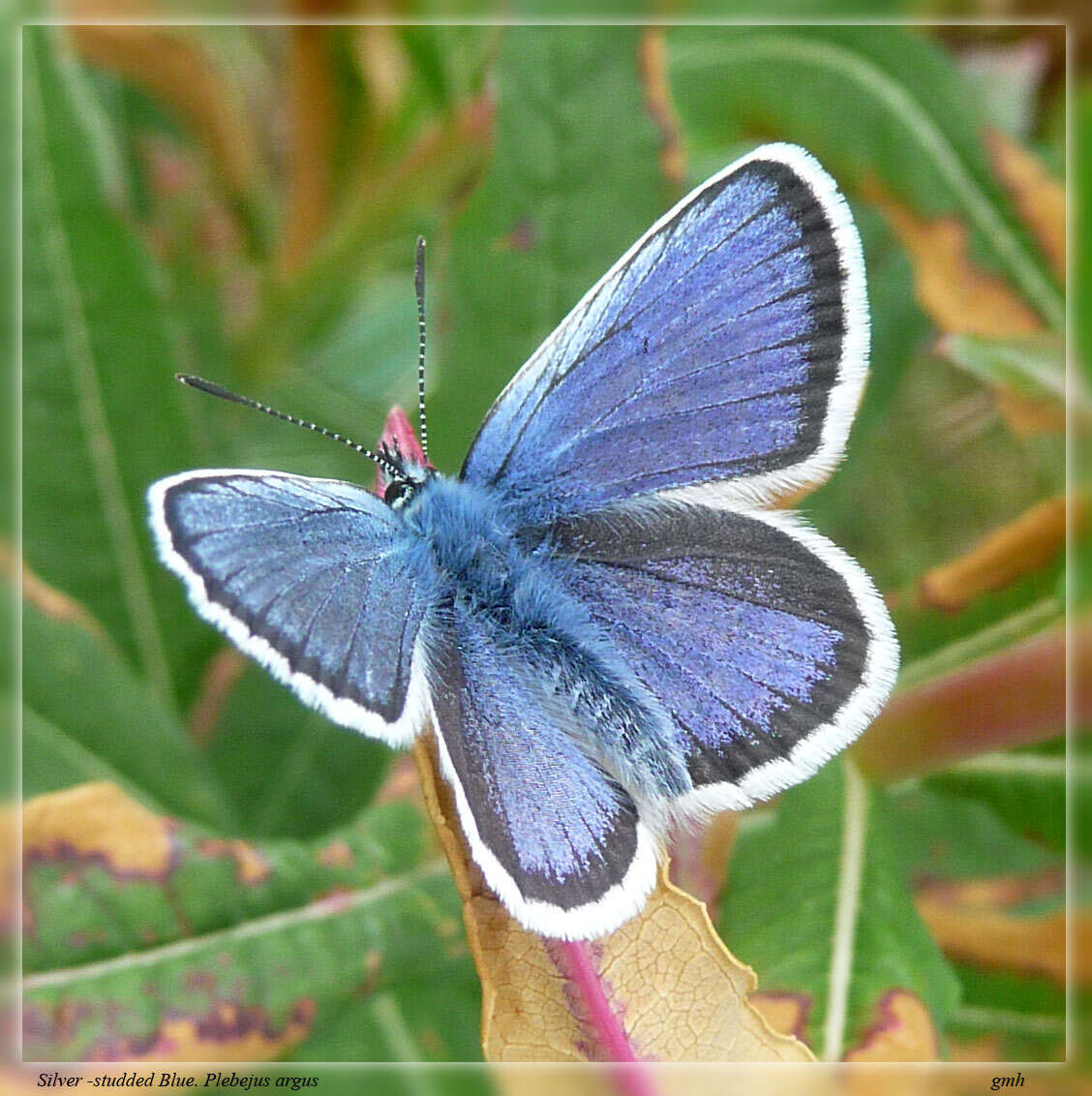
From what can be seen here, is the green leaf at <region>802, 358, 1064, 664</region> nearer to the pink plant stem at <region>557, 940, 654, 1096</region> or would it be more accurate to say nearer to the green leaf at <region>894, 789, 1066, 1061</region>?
the green leaf at <region>894, 789, 1066, 1061</region>

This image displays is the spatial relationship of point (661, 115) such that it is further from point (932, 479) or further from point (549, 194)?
point (932, 479)

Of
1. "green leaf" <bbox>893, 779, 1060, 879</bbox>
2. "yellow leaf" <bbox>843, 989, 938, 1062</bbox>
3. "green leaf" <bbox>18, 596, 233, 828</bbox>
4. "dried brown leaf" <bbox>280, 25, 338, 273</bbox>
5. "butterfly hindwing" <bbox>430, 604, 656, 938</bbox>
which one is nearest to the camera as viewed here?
"butterfly hindwing" <bbox>430, 604, 656, 938</bbox>

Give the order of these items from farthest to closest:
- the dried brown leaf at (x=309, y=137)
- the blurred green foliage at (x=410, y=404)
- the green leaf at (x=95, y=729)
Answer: the dried brown leaf at (x=309, y=137)
the green leaf at (x=95, y=729)
the blurred green foliage at (x=410, y=404)

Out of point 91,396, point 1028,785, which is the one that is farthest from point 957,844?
point 91,396

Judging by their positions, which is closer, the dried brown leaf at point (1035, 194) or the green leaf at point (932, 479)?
the dried brown leaf at point (1035, 194)

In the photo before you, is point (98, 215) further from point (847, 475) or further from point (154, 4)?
point (847, 475)

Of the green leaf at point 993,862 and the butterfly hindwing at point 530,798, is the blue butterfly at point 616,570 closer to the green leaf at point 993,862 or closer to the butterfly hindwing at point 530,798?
the butterfly hindwing at point 530,798

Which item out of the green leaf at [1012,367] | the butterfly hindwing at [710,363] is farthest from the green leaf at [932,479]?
the butterfly hindwing at [710,363]

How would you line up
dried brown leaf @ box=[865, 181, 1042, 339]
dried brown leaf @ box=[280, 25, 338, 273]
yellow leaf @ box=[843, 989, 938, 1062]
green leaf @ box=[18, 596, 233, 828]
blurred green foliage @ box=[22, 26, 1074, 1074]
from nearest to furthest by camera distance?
yellow leaf @ box=[843, 989, 938, 1062]
blurred green foliage @ box=[22, 26, 1074, 1074]
green leaf @ box=[18, 596, 233, 828]
dried brown leaf @ box=[865, 181, 1042, 339]
dried brown leaf @ box=[280, 25, 338, 273]

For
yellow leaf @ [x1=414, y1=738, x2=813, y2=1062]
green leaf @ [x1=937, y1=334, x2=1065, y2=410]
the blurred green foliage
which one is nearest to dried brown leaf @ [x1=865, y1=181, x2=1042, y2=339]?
the blurred green foliage
